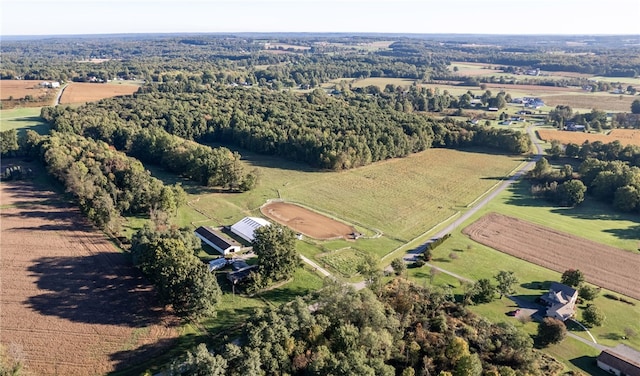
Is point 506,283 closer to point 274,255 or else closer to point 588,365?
point 588,365

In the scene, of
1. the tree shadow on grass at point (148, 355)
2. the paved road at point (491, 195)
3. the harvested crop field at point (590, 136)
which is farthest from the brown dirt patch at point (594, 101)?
the tree shadow on grass at point (148, 355)

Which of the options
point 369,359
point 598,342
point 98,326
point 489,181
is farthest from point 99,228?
point 489,181

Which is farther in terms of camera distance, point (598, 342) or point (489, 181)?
point (489, 181)

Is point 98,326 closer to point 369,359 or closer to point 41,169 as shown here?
point 369,359

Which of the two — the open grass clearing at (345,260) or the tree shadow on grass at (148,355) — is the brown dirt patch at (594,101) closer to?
the open grass clearing at (345,260)

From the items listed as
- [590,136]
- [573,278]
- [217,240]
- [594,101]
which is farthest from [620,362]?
[594,101]

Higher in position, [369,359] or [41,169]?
[41,169]
